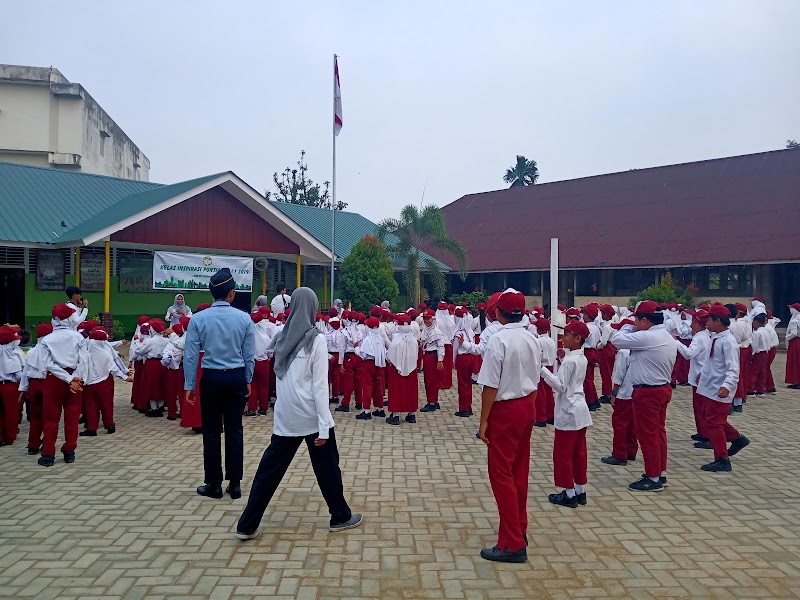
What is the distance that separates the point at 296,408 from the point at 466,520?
1.74 meters

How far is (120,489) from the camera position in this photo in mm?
5570

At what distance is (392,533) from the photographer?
460cm

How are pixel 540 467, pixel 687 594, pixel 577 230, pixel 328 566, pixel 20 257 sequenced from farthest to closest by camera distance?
1. pixel 577 230
2. pixel 20 257
3. pixel 540 467
4. pixel 328 566
5. pixel 687 594

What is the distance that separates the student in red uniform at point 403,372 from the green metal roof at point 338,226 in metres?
12.9

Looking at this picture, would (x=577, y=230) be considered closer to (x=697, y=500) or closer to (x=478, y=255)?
(x=478, y=255)

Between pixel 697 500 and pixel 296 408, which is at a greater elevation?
pixel 296 408

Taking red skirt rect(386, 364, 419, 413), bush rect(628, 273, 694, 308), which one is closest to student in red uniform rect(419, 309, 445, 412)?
red skirt rect(386, 364, 419, 413)

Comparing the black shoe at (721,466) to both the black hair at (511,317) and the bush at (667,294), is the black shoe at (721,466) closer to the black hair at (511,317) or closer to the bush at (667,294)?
the black hair at (511,317)

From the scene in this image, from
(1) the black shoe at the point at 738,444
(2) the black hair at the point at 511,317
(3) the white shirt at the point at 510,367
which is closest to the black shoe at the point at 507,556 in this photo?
(3) the white shirt at the point at 510,367

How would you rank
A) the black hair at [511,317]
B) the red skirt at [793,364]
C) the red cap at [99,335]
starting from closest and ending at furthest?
the black hair at [511,317], the red cap at [99,335], the red skirt at [793,364]

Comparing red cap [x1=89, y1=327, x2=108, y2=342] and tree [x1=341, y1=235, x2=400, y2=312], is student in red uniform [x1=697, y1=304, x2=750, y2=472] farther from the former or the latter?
tree [x1=341, y1=235, x2=400, y2=312]

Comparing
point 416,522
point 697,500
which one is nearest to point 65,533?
point 416,522

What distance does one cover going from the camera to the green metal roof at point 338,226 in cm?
2272

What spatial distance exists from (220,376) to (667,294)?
1718 centimetres
